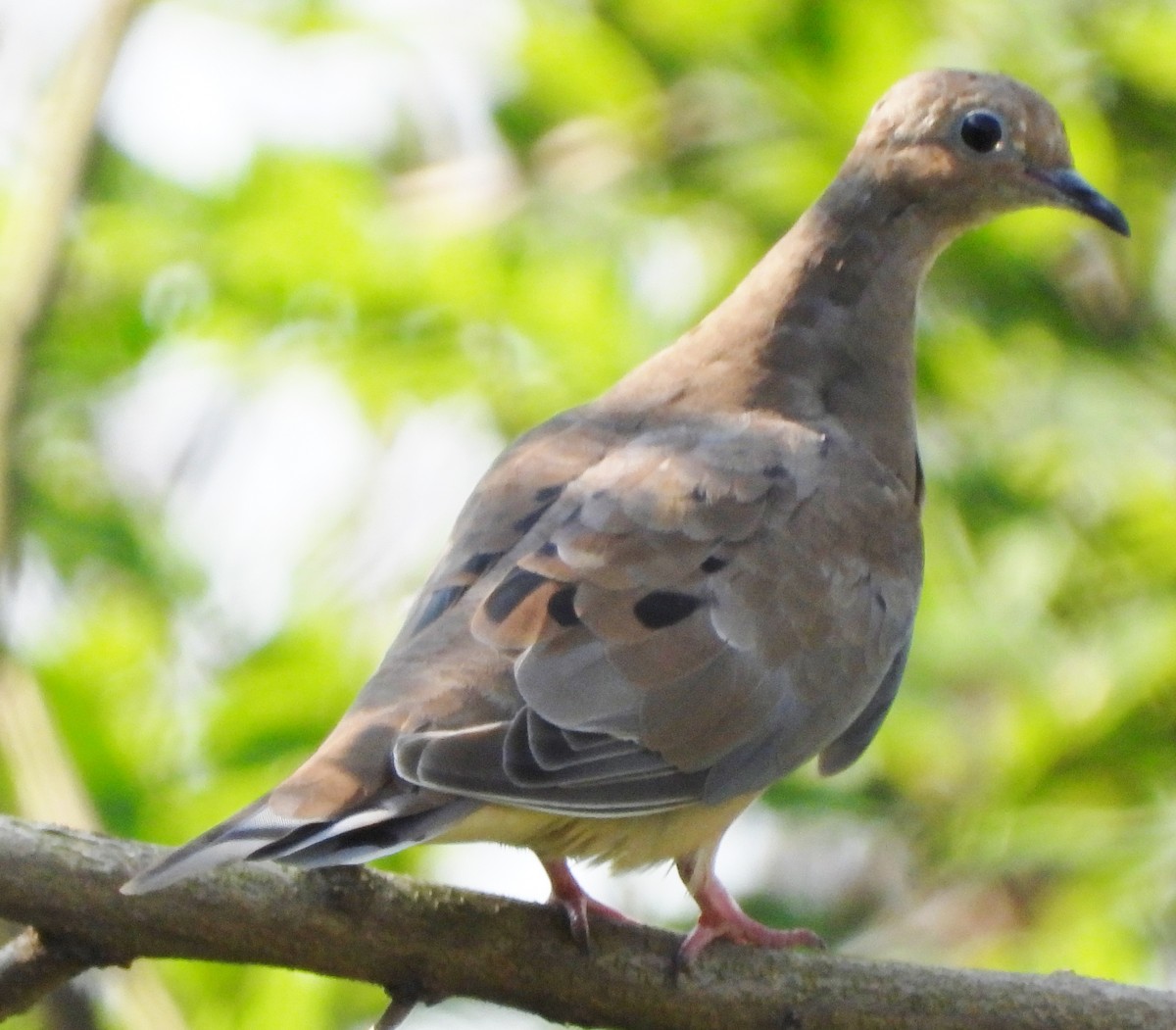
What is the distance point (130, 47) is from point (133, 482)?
203 cm

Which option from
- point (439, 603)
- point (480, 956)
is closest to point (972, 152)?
point (439, 603)

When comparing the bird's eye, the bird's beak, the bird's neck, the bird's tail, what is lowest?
the bird's tail

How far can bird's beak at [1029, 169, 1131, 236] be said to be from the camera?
4.14 meters

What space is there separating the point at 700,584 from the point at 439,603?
45 cm

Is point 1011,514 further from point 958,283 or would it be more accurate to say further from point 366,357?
point 366,357

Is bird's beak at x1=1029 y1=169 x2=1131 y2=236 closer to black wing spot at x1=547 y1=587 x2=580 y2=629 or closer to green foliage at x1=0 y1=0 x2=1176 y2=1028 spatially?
green foliage at x1=0 y1=0 x2=1176 y2=1028

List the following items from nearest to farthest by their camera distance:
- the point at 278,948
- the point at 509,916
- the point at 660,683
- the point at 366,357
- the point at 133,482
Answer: the point at 278,948 → the point at 509,916 → the point at 660,683 → the point at 366,357 → the point at 133,482

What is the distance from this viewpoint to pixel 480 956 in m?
2.89

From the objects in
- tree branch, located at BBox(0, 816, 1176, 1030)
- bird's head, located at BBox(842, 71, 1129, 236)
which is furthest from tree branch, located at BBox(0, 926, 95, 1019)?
bird's head, located at BBox(842, 71, 1129, 236)

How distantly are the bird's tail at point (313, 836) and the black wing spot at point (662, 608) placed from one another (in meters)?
0.62

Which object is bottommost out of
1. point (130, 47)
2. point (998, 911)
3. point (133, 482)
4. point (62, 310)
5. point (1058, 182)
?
point (998, 911)

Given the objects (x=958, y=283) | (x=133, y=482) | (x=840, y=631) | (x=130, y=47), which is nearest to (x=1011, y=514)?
(x=958, y=283)

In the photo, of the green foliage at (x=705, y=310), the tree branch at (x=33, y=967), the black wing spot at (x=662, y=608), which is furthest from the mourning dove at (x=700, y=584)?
the green foliage at (x=705, y=310)

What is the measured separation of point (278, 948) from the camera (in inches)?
108
